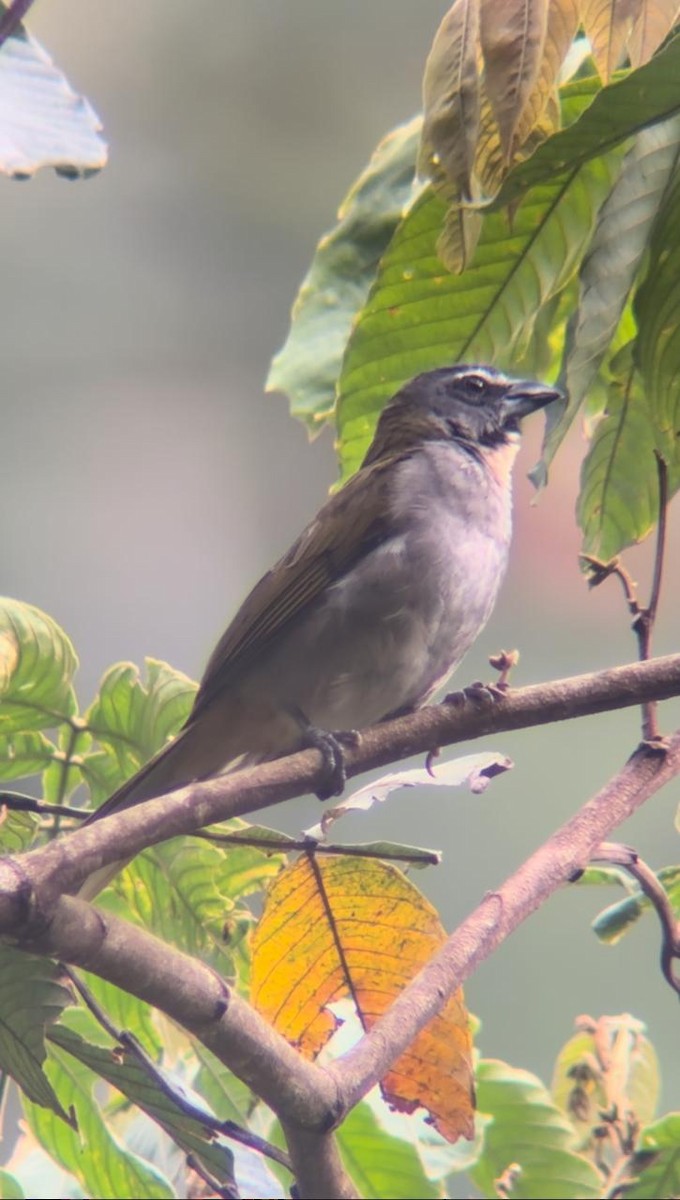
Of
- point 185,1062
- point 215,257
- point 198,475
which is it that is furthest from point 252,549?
point 185,1062

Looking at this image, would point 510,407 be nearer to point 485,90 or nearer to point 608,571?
point 608,571

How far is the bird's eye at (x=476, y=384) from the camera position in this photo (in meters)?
3.37

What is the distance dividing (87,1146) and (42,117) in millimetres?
1222

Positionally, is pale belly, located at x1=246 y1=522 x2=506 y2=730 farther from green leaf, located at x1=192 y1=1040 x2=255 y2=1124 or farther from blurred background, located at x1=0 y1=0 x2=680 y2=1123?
blurred background, located at x1=0 y1=0 x2=680 y2=1123

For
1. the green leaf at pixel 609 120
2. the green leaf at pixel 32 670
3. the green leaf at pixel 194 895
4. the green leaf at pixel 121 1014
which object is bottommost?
the green leaf at pixel 121 1014

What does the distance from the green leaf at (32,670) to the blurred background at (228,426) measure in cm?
327

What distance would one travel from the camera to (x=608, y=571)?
192cm

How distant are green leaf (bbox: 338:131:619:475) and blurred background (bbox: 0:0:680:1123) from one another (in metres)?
3.06

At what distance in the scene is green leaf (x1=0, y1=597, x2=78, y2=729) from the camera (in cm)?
192

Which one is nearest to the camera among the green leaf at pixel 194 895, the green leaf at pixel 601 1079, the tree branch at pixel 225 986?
the tree branch at pixel 225 986

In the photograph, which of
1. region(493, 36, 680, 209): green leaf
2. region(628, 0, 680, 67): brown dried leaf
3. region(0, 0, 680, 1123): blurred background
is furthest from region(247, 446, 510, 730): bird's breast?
region(0, 0, 680, 1123): blurred background

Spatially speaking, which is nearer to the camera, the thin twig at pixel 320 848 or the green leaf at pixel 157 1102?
the green leaf at pixel 157 1102

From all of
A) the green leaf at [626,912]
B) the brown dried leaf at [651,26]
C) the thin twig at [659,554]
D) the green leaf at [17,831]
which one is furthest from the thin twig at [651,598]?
the green leaf at [17,831]

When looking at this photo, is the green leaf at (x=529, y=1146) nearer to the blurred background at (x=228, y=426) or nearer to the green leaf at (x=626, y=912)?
the green leaf at (x=626, y=912)
